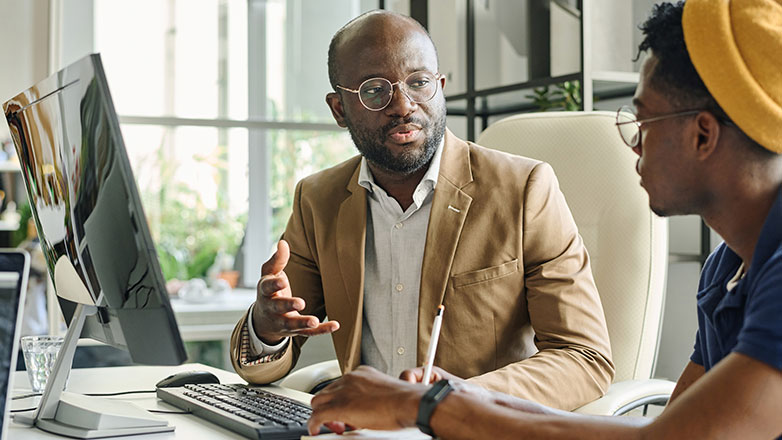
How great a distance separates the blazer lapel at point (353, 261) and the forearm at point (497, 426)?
2.43 feet

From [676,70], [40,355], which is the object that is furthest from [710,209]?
[40,355]

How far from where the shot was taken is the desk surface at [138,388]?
111 centimetres

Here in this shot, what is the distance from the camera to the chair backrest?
5.55 feet

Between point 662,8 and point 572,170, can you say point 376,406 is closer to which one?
point 662,8

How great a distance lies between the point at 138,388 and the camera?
147 centimetres

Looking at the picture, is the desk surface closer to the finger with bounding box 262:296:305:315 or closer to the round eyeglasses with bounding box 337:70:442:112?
the finger with bounding box 262:296:305:315

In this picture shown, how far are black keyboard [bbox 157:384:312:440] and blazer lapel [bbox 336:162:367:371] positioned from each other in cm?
30

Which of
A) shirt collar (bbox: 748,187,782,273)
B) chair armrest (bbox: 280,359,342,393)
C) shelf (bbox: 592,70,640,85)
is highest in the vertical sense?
shelf (bbox: 592,70,640,85)

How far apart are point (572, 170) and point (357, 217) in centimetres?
49

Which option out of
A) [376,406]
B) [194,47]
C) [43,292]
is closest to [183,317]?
[43,292]

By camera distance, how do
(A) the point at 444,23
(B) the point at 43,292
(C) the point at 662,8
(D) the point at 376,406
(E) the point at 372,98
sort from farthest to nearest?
1. (B) the point at 43,292
2. (A) the point at 444,23
3. (E) the point at 372,98
4. (C) the point at 662,8
5. (D) the point at 376,406

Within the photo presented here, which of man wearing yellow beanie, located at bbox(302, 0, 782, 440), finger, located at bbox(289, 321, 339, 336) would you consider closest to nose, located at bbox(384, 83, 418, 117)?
finger, located at bbox(289, 321, 339, 336)

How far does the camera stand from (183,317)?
141 inches

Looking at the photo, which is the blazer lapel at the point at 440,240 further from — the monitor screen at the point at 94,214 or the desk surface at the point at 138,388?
the monitor screen at the point at 94,214
